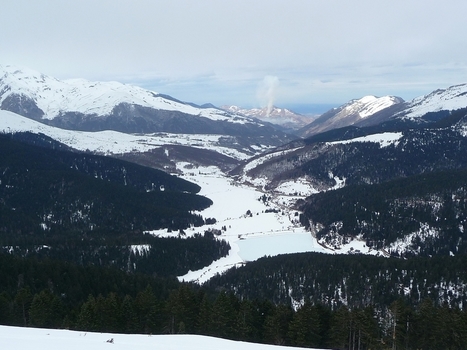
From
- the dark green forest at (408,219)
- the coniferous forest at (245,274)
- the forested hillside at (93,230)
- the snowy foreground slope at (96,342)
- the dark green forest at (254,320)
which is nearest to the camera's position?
the snowy foreground slope at (96,342)

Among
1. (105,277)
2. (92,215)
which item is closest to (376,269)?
(105,277)

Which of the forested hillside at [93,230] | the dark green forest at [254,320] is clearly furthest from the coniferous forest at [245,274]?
the forested hillside at [93,230]

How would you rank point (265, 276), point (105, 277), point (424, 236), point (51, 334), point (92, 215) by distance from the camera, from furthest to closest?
point (92, 215)
point (424, 236)
point (265, 276)
point (105, 277)
point (51, 334)

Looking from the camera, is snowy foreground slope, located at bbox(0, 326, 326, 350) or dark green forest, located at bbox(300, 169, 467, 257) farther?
dark green forest, located at bbox(300, 169, 467, 257)

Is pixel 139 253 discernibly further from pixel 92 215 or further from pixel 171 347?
pixel 171 347

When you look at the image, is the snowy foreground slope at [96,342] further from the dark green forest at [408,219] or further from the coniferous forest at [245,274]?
the dark green forest at [408,219]

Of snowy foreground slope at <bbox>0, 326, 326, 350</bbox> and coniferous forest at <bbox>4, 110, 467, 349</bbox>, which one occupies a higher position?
snowy foreground slope at <bbox>0, 326, 326, 350</bbox>

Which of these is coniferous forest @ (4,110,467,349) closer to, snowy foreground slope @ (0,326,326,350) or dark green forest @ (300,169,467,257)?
dark green forest @ (300,169,467,257)

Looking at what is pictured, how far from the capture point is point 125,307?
2170 inches

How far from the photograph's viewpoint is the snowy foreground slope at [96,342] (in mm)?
25173

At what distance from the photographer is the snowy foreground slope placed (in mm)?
25173

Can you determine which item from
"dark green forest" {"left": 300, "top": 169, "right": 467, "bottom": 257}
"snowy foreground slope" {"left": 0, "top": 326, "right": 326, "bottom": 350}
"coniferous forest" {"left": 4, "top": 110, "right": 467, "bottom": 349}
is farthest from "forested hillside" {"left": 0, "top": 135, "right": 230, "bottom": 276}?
"snowy foreground slope" {"left": 0, "top": 326, "right": 326, "bottom": 350}

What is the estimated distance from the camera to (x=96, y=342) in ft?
89.6

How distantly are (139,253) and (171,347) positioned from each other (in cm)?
10877
